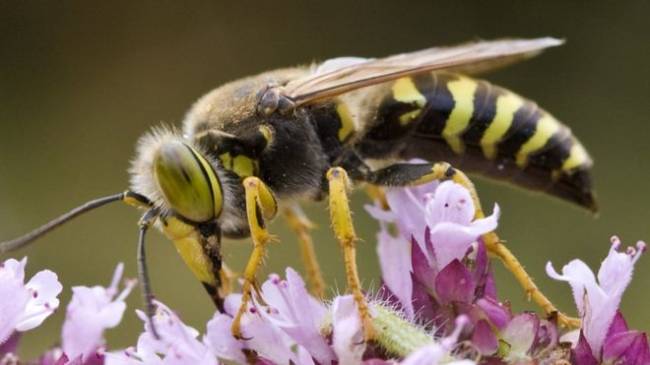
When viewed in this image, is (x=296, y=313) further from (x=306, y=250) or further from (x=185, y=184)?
(x=306, y=250)

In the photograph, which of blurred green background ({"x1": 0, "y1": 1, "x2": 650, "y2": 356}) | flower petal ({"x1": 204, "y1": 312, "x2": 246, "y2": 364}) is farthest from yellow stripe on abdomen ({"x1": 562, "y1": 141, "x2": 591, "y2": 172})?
blurred green background ({"x1": 0, "y1": 1, "x2": 650, "y2": 356})

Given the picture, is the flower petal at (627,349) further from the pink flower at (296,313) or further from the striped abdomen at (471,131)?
the striped abdomen at (471,131)

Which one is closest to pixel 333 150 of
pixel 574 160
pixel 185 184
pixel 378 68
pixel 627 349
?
pixel 378 68

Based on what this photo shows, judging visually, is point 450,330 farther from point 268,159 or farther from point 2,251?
point 2,251

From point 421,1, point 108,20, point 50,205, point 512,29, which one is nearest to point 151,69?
point 108,20

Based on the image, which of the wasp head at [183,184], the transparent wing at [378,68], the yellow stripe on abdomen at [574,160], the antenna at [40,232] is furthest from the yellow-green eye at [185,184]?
the yellow stripe on abdomen at [574,160]

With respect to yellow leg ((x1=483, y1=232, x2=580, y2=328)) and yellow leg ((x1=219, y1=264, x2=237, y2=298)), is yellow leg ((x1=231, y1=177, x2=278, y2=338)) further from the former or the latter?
yellow leg ((x1=483, y1=232, x2=580, y2=328))

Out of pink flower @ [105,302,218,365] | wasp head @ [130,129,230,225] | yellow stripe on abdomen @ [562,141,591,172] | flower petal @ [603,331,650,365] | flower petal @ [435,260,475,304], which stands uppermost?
wasp head @ [130,129,230,225]
